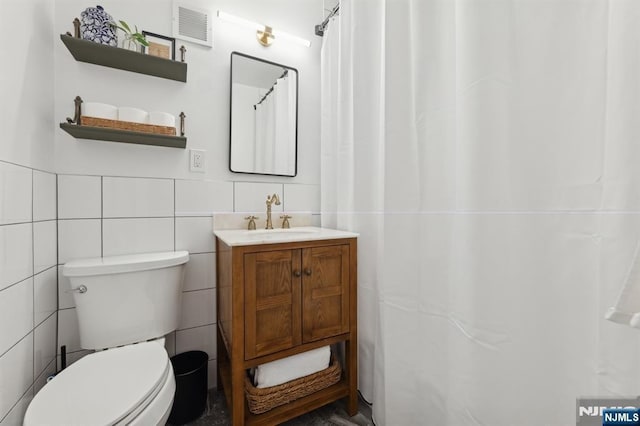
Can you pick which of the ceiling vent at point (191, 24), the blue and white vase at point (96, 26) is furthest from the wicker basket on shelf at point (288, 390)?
the ceiling vent at point (191, 24)

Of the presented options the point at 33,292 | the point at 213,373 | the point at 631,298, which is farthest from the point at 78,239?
the point at 631,298

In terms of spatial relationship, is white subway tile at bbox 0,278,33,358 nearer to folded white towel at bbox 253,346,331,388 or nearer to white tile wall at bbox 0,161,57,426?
white tile wall at bbox 0,161,57,426

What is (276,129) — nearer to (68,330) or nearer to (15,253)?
(15,253)

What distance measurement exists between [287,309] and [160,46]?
4.35 ft

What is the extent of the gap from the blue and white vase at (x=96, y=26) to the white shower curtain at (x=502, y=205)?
1142 mm

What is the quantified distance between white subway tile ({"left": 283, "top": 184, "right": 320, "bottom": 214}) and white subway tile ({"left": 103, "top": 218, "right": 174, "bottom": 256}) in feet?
2.10

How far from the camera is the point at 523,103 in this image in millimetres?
694

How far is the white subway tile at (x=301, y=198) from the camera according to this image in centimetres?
164

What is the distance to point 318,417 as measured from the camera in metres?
1.25

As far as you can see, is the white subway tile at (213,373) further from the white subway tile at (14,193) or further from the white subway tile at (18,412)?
the white subway tile at (14,193)

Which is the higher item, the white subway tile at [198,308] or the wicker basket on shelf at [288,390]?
the white subway tile at [198,308]

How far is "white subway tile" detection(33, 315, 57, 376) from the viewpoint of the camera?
973 mm

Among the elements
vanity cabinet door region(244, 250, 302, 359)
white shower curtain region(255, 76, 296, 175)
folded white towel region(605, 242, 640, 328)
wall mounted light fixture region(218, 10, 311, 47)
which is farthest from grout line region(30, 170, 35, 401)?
folded white towel region(605, 242, 640, 328)

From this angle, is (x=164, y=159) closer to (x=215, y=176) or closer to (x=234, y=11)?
(x=215, y=176)
